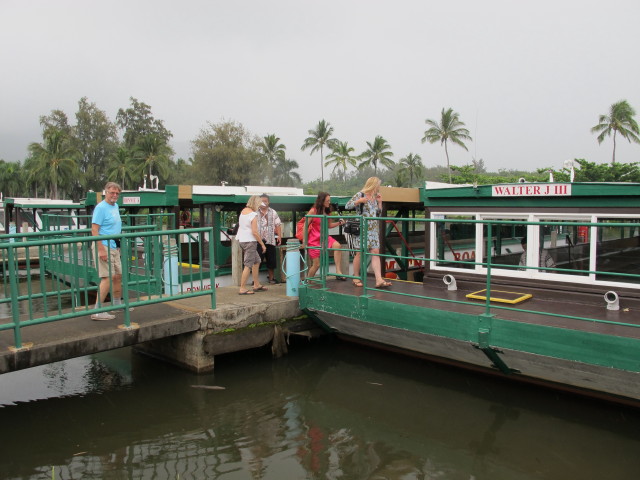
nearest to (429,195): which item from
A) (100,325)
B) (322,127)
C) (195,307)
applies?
(195,307)

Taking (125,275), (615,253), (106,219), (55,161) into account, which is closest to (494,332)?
(615,253)

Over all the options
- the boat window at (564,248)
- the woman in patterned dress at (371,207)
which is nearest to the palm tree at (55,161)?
the woman in patterned dress at (371,207)

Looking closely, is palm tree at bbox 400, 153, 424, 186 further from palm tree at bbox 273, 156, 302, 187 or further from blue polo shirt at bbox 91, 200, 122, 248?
blue polo shirt at bbox 91, 200, 122, 248

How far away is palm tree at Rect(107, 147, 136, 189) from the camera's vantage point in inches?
2144

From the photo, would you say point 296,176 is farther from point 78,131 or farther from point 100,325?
point 100,325

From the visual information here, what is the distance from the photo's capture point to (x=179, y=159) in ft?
230

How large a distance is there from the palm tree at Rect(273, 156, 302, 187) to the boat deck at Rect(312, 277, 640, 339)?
6268 cm

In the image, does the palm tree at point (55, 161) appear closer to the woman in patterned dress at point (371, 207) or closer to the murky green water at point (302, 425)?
the murky green water at point (302, 425)

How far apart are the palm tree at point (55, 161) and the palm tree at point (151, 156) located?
6.68m

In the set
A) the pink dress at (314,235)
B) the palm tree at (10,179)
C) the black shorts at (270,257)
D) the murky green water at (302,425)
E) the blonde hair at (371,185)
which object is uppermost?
the palm tree at (10,179)

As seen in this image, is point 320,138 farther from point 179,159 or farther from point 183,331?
point 183,331

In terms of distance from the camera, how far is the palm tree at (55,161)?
171ft

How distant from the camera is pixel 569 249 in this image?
6.89 m

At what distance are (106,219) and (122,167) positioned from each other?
5148 centimetres
